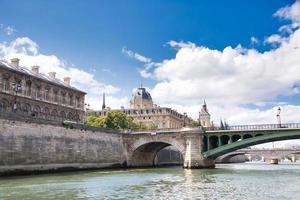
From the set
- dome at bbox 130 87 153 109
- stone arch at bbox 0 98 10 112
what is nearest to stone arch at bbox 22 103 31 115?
stone arch at bbox 0 98 10 112

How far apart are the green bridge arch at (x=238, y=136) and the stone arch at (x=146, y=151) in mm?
4419

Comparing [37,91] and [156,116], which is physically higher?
[156,116]

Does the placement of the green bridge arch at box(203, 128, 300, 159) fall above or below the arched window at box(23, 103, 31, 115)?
below

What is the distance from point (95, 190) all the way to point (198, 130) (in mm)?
34077

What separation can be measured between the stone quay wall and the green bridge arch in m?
14.7

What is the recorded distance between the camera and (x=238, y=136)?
59531mm

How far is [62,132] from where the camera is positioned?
49.2 m

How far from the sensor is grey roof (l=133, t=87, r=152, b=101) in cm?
15312

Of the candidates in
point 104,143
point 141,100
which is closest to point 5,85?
point 104,143

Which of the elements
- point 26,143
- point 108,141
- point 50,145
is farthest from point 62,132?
point 108,141

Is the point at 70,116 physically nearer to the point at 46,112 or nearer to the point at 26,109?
the point at 46,112

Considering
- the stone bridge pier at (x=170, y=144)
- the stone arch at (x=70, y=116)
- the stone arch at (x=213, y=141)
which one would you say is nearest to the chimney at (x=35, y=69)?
the stone arch at (x=70, y=116)

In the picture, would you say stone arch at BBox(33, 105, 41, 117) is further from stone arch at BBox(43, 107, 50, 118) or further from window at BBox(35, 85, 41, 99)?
window at BBox(35, 85, 41, 99)

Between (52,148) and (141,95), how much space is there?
352 ft
